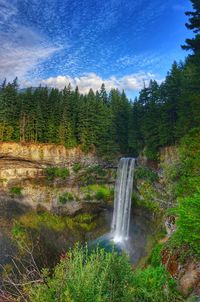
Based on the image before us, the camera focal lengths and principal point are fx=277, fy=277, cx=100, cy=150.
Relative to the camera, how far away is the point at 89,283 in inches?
314

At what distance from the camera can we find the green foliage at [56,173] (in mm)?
44344

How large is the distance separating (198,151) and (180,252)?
32.1 feet

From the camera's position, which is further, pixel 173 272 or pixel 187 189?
pixel 187 189

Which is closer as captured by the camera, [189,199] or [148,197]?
[189,199]

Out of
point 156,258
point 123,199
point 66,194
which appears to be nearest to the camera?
point 156,258

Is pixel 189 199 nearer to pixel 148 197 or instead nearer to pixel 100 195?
pixel 148 197

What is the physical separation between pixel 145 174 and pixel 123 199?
17.2 ft

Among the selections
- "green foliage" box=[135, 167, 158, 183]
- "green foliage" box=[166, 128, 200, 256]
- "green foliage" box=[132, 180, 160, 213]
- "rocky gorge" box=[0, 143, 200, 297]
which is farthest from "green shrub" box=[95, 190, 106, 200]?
"green foliage" box=[166, 128, 200, 256]

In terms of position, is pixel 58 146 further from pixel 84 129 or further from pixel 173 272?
pixel 173 272

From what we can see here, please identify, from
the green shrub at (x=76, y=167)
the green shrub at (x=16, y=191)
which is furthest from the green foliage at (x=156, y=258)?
the green shrub at (x=16, y=191)

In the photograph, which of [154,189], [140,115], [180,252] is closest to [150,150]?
[154,189]

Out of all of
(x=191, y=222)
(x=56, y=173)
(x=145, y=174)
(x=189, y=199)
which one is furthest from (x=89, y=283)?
(x=56, y=173)

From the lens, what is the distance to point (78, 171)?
44.8 metres

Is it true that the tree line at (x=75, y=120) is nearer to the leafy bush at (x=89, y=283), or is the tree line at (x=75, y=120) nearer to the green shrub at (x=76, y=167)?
the green shrub at (x=76, y=167)
